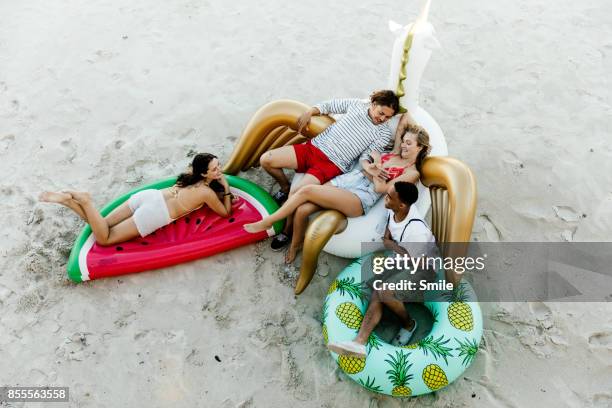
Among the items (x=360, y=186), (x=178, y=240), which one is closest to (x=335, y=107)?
(x=360, y=186)

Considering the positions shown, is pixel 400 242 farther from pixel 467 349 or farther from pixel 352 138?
pixel 352 138

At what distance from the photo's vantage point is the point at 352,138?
3.15 m

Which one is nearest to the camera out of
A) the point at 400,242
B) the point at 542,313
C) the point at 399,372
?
the point at 399,372

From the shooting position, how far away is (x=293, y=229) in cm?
307

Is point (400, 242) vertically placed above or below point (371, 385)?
above

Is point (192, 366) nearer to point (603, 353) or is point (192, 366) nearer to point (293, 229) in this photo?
point (293, 229)

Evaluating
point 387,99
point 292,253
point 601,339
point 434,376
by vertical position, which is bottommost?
point 601,339

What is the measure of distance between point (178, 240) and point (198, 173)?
438 mm

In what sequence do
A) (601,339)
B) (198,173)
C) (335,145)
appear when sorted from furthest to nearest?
(335,145) → (198,173) → (601,339)

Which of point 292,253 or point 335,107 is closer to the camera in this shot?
point 292,253

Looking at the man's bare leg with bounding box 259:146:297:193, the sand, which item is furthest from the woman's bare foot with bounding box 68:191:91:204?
the man's bare leg with bounding box 259:146:297:193

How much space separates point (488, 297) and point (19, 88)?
401 cm

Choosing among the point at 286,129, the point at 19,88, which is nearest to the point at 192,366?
the point at 286,129

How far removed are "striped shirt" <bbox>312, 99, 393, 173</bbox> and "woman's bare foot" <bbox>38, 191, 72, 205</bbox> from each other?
149cm
